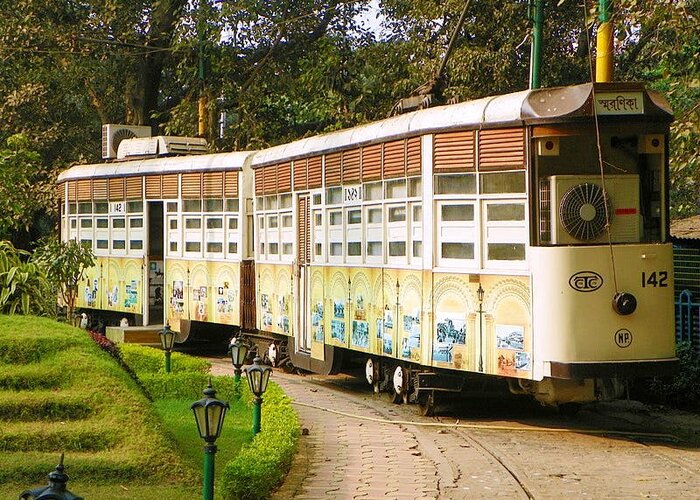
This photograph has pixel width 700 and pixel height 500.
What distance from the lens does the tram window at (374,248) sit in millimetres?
13898

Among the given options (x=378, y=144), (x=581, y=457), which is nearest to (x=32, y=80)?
(x=378, y=144)

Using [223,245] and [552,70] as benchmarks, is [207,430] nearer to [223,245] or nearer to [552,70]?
[223,245]

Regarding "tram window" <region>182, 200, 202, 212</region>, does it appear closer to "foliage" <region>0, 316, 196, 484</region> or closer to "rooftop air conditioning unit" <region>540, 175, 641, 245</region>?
"foliage" <region>0, 316, 196, 484</region>

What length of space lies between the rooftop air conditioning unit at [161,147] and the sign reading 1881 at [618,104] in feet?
42.0

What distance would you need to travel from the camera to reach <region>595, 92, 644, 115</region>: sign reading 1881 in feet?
36.1

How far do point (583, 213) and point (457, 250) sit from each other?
4.90 ft

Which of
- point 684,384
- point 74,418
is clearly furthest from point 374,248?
point 74,418

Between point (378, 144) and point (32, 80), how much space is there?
57.4 ft

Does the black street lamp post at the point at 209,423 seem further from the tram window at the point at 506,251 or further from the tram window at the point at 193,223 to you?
the tram window at the point at 193,223

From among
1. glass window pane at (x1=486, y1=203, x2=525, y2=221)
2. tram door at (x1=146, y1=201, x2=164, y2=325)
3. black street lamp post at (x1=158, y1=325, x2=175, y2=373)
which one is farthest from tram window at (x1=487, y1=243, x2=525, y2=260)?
tram door at (x1=146, y1=201, x2=164, y2=325)

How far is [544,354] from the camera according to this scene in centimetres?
1111

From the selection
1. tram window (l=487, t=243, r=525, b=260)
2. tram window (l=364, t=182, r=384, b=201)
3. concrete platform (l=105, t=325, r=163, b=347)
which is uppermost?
tram window (l=364, t=182, r=384, b=201)

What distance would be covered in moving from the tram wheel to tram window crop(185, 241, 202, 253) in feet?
25.9

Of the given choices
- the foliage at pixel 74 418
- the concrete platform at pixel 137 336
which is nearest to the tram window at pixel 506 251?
the foliage at pixel 74 418
